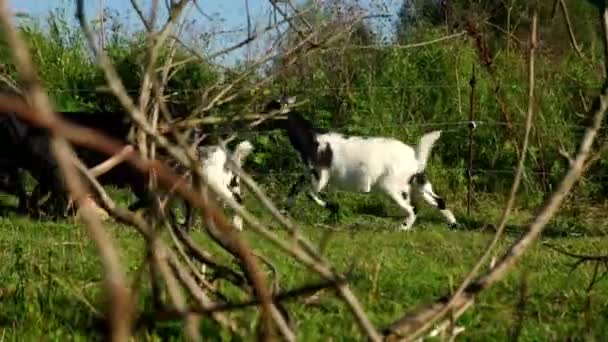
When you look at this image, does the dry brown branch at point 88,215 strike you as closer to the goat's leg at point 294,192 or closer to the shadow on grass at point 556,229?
the shadow on grass at point 556,229

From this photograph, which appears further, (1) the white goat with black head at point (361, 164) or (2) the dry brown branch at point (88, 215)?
(1) the white goat with black head at point (361, 164)

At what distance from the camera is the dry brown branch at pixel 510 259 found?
8.14 feet

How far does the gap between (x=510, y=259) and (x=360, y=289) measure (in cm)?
293

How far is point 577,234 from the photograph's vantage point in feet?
38.3

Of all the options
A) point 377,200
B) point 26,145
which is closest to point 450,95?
point 377,200

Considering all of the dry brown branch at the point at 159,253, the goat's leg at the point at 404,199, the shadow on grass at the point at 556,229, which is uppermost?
the dry brown branch at the point at 159,253

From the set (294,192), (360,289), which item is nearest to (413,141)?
(294,192)

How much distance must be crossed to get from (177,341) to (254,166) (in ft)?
37.7

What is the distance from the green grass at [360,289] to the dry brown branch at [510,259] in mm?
199

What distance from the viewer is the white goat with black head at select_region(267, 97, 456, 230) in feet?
45.3

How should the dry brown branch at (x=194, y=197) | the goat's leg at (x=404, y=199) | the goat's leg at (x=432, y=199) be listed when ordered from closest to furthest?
the dry brown branch at (x=194, y=197) → the goat's leg at (x=404, y=199) → the goat's leg at (x=432, y=199)

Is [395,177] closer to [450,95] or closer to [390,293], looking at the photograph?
[450,95]

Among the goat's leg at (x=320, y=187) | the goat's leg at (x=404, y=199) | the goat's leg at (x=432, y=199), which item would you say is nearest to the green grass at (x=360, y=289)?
the goat's leg at (x=404, y=199)

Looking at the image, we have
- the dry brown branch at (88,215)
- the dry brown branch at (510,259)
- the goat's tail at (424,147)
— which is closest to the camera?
the dry brown branch at (88,215)
